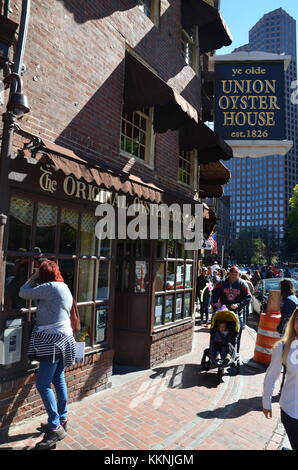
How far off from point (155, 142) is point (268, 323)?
14.5 ft

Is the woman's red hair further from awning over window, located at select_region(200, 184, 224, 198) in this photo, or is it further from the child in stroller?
awning over window, located at select_region(200, 184, 224, 198)

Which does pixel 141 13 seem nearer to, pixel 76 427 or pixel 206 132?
pixel 206 132

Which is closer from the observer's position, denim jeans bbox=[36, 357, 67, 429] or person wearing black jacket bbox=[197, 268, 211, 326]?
denim jeans bbox=[36, 357, 67, 429]

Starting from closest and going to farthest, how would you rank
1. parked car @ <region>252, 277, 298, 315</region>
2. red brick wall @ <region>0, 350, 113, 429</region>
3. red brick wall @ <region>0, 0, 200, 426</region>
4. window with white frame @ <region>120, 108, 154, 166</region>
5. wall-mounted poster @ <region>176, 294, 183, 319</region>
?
red brick wall @ <region>0, 350, 113, 429</region> < red brick wall @ <region>0, 0, 200, 426</region> < window with white frame @ <region>120, 108, 154, 166</region> < wall-mounted poster @ <region>176, 294, 183, 319</region> < parked car @ <region>252, 277, 298, 315</region>

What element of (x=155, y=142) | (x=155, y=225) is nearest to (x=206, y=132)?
(x=155, y=142)

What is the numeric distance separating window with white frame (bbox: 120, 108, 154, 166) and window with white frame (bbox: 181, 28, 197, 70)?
308cm

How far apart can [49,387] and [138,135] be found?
4.95 metres

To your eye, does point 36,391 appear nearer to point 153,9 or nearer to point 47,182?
point 47,182

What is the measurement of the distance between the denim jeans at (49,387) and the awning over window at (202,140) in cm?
525

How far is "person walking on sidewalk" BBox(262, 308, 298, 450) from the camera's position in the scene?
299 centimetres

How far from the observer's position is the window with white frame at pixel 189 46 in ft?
30.0

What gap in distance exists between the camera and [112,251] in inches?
231

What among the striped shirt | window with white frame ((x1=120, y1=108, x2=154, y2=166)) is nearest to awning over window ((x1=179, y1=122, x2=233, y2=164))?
window with white frame ((x1=120, y1=108, x2=154, y2=166))

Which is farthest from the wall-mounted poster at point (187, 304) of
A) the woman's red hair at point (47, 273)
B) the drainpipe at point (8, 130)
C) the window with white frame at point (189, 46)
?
the window with white frame at point (189, 46)
